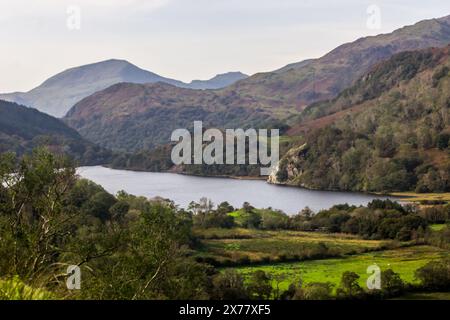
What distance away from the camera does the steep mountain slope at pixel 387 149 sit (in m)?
127

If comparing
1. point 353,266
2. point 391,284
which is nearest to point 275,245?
point 353,266

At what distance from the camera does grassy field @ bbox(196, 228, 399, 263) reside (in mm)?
60562

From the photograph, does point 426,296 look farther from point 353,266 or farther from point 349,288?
point 353,266

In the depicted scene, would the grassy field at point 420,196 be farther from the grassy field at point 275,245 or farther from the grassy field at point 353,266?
the grassy field at point 353,266

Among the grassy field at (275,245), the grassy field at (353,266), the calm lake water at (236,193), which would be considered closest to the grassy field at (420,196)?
the calm lake water at (236,193)

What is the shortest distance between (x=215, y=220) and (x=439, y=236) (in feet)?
92.3

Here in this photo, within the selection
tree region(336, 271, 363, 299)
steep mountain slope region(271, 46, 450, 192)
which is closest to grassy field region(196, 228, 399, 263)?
tree region(336, 271, 363, 299)

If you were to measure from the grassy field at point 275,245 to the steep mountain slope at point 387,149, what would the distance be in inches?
2178

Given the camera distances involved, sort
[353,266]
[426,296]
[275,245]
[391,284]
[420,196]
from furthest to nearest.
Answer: [420,196] → [275,245] → [353,266] → [391,284] → [426,296]

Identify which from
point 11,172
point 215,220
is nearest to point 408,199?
point 215,220

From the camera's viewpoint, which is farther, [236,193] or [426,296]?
[236,193]

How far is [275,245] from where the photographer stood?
66000mm

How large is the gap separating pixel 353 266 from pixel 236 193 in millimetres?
70600

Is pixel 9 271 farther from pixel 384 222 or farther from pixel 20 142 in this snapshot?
pixel 20 142
